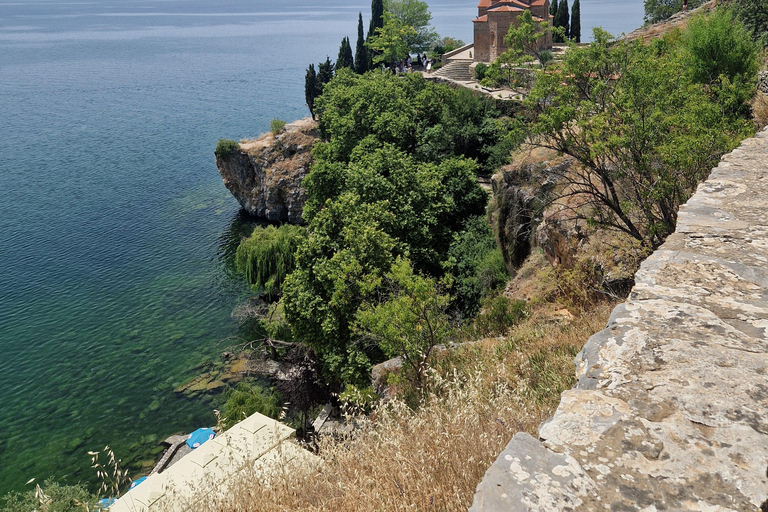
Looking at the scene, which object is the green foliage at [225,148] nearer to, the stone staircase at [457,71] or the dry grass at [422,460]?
the stone staircase at [457,71]

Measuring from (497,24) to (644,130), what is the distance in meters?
38.7

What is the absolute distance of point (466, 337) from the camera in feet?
42.7

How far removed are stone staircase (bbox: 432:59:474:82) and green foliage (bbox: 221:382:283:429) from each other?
34.1m

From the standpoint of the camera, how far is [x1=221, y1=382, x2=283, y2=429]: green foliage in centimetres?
1786

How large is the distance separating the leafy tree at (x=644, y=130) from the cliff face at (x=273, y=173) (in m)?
32.1

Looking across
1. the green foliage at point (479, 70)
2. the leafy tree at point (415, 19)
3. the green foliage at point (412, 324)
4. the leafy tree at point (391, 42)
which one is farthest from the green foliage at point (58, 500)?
the leafy tree at point (415, 19)

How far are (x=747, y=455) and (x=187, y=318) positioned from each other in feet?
91.0

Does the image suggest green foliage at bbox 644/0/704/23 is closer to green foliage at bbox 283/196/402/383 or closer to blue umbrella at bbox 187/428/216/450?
green foliage at bbox 283/196/402/383

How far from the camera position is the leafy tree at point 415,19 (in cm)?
6156

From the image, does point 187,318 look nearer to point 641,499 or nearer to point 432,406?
point 432,406

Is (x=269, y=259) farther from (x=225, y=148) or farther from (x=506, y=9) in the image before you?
(x=506, y=9)

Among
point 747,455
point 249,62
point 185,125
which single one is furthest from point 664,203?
point 249,62

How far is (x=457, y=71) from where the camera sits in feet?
157

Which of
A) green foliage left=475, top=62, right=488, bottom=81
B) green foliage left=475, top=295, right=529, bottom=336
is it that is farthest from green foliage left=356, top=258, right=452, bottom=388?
green foliage left=475, top=62, right=488, bottom=81
